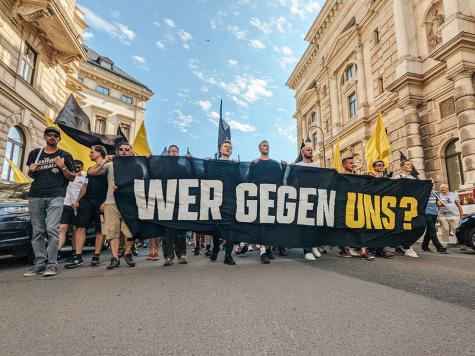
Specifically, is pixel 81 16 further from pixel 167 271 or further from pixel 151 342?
pixel 151 342

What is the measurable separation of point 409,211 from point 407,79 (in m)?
13.1

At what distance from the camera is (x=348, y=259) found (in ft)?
18.4

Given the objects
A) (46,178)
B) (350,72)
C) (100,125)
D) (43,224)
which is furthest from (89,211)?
(100,125)

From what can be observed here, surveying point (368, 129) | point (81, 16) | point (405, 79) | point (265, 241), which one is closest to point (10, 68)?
point (81, 16)

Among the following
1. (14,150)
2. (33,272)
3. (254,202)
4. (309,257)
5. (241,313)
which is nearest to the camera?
(241,313)

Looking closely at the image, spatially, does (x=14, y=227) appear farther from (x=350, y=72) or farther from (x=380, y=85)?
(x=350, y=72)

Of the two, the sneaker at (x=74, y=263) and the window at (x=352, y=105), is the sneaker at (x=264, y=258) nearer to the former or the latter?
the sneaker at (x=74, y=263)

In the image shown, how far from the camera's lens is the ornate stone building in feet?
44.5

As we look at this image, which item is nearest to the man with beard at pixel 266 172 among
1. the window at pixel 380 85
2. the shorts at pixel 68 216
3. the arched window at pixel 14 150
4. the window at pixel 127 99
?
the shorts at pixel 68 216

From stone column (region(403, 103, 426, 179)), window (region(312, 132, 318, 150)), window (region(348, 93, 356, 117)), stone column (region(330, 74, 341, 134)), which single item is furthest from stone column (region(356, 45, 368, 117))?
window (region(312, 132, 318, 150))

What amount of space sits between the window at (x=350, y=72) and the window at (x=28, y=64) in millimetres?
22673

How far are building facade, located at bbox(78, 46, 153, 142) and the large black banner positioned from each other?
28.0m

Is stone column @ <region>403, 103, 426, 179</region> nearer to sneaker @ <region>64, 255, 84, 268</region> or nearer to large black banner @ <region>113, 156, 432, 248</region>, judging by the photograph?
large black banner @ <region>113, 156, 432, 248</region>

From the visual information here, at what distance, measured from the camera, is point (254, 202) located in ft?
17.8
